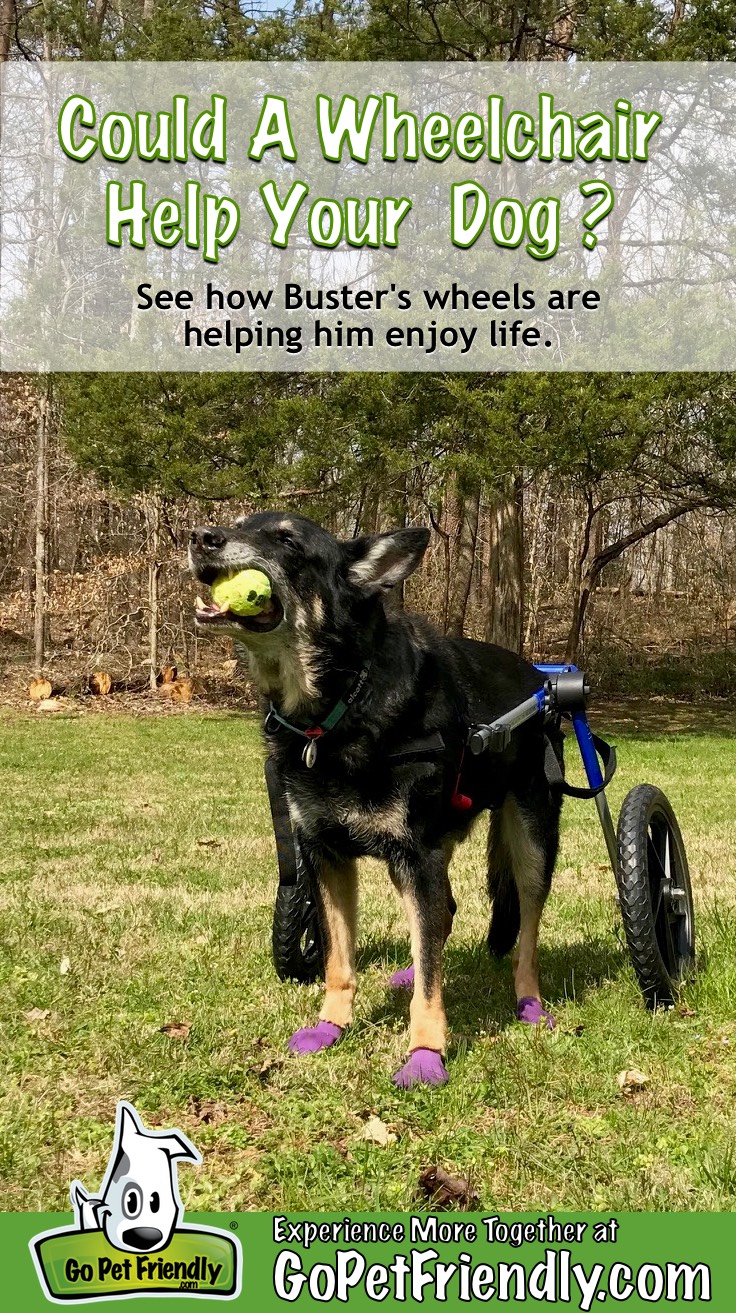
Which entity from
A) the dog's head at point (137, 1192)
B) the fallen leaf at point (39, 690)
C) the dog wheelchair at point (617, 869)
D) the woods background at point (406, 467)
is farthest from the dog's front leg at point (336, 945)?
the fallen leaf at point (39, 690)

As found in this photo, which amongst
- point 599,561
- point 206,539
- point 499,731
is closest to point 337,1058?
point 499,731

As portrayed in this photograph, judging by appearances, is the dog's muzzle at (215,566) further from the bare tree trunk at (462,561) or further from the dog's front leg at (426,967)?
the bare tree trunk at (462,561)

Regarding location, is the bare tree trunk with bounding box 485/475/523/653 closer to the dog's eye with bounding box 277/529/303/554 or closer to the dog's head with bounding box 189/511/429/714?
the dog's head with bounding box 189/511/429/714

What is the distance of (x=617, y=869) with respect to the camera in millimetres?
4199

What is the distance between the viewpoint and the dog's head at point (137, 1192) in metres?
2.46

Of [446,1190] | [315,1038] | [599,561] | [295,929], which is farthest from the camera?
[599,561]

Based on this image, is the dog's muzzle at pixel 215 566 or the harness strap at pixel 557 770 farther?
the harness strap at pixel 557 770

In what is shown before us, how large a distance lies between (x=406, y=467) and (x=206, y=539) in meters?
13.4

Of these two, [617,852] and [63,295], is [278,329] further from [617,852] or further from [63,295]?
[617,852]

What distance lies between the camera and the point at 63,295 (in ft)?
75.9

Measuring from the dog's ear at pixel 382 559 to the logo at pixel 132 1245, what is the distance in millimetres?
1903

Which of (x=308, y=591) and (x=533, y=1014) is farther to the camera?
(x=533, y=1014)

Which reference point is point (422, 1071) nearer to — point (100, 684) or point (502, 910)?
point (502, 910)

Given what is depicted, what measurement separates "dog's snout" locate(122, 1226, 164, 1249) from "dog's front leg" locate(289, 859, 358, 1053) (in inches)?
60.6
